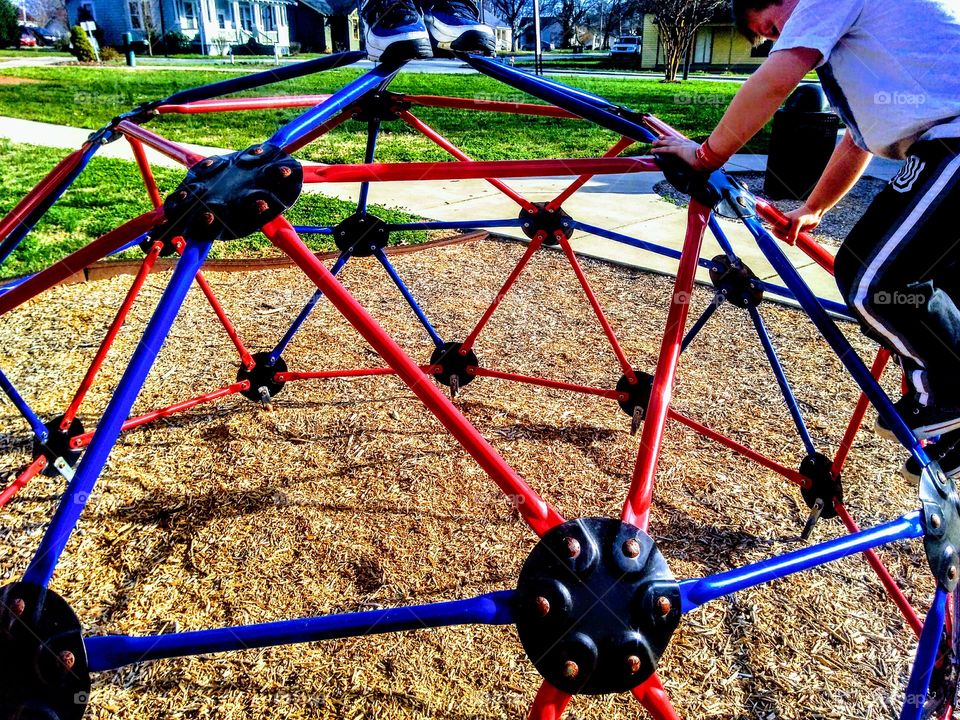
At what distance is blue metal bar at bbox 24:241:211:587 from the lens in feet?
3.65

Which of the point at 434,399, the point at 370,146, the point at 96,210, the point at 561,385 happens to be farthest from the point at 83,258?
the point at 96,210

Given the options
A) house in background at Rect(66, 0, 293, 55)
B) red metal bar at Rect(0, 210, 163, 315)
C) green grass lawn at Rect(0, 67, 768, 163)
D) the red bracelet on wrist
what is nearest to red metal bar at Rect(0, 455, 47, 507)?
red metal bar at Rect(0, 210, 163, 315)

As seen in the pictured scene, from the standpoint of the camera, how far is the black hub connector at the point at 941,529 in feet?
4.59

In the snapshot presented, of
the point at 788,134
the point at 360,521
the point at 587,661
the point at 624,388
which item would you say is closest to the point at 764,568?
the point at 587,661

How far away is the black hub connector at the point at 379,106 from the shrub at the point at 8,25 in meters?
42.3

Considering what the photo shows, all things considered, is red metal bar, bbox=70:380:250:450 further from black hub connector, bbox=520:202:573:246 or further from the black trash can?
the black trash can

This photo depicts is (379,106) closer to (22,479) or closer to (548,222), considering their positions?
(548,222)

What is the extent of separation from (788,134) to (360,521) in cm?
712

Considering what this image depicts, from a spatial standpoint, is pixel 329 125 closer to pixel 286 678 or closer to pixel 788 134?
pixel 286 678

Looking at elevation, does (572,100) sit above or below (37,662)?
above

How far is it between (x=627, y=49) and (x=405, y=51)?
150ft

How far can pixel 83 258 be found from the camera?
165 cm

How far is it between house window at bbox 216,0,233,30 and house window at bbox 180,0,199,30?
1.22m

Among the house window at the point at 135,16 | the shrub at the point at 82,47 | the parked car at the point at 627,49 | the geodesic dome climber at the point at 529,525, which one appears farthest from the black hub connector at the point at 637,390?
the house window at the point at 135,16
